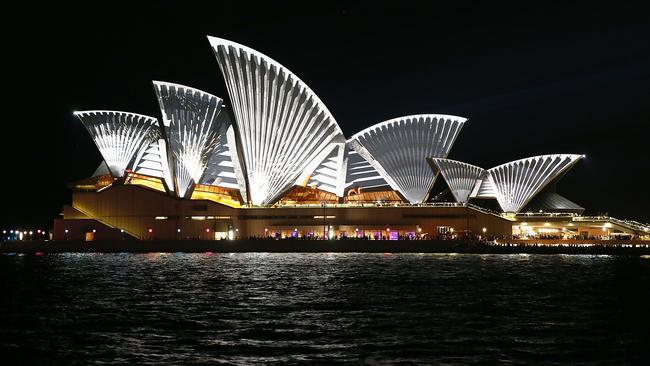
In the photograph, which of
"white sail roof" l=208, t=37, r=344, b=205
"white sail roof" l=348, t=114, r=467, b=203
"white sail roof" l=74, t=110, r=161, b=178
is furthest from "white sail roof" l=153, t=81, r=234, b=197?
"white sail roof" l=348, t=114, r=467, b=203

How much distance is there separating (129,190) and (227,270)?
3904 cm

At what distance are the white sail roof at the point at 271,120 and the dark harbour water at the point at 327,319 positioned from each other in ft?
105

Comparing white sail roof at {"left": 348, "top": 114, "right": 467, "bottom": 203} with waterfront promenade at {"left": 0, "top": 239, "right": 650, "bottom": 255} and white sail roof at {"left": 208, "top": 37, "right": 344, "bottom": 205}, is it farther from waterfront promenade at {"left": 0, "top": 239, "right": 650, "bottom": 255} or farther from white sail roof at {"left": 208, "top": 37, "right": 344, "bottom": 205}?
waterfront promenade at {"left": 0, "top": 239, "right": 650, "bottom": 255}

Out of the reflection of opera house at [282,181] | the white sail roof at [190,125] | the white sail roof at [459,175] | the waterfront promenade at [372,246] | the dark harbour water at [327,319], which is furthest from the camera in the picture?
the white sail roof at [459,175]

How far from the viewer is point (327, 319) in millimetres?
23016

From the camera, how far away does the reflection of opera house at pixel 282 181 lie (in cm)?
7444

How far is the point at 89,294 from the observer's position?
101 feet

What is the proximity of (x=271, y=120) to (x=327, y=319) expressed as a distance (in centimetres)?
4986

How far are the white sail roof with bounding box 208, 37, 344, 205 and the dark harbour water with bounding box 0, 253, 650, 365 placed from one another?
3187 cm

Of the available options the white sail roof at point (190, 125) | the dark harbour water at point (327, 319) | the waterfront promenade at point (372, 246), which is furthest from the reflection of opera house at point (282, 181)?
the dark harbour water at point (327, 319)

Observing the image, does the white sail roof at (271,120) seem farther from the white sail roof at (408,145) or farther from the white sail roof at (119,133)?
the white sail roof at (119,133)

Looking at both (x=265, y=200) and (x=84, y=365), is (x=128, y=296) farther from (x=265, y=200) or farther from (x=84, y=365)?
(x=265, y=200)

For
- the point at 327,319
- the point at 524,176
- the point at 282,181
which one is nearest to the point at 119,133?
the point at 282,181

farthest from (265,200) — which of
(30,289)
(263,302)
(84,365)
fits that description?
(84,365)
